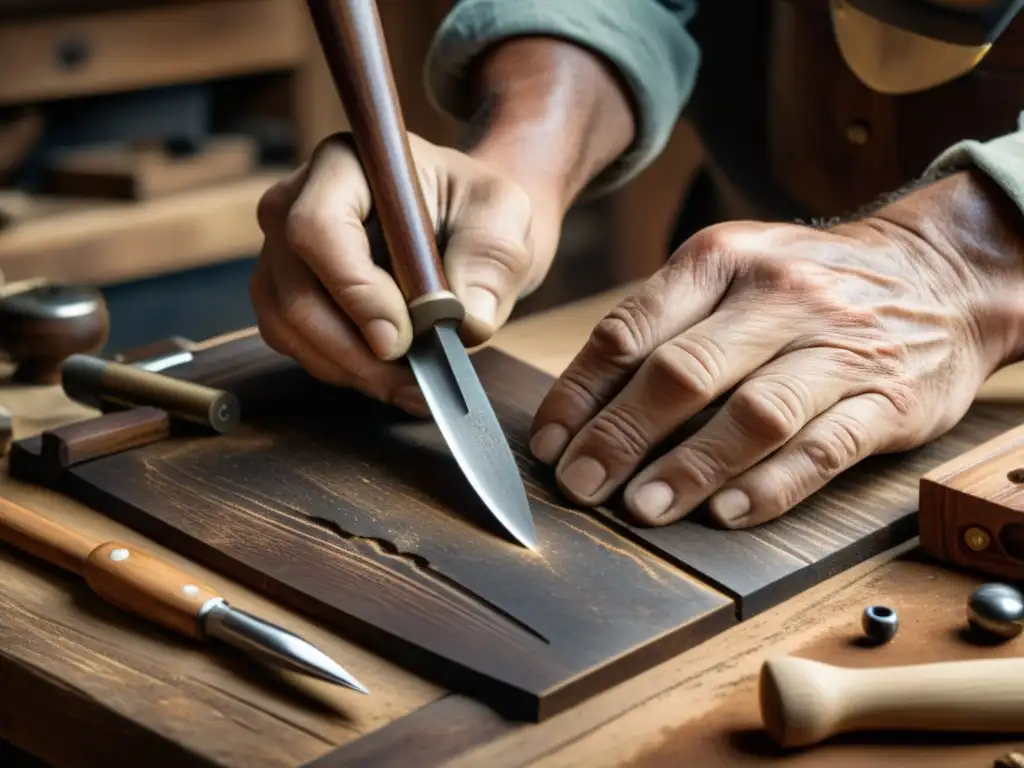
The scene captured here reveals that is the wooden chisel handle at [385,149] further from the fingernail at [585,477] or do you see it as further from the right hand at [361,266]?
the fingernail at [585,477]

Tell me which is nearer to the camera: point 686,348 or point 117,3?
point 686,348

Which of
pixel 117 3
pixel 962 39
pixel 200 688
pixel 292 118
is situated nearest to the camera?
pixel 200 688

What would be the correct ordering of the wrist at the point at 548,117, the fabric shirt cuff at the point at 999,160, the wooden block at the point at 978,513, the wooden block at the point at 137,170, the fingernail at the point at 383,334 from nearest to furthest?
the wooden block at the point at 978,513, the fingernail at the point at 383,334, the fabric shirt cuff at the point at 999,160, the wrist at the point at 548,117, the wooden block at the point at 137,170

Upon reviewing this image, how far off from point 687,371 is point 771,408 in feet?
0.19

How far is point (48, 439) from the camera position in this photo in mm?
913

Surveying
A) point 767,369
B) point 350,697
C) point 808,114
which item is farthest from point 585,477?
point 808,114

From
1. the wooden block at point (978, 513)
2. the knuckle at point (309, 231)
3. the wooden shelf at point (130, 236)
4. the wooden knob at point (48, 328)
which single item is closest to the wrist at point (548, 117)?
the knuckle at point (309, 231)

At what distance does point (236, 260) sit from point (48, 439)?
60.6 inches

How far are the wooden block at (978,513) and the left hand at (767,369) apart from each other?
0.07 m

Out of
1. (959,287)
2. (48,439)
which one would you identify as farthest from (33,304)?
(959,287)

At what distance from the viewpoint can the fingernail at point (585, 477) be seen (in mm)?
866

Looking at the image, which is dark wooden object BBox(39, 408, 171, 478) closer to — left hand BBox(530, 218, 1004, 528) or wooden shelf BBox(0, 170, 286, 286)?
left hand BBox(530, 218, 1004, 528)

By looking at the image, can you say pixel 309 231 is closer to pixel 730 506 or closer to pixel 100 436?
pixel 100 436

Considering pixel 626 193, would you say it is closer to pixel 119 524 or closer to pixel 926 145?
pixel 926 145
